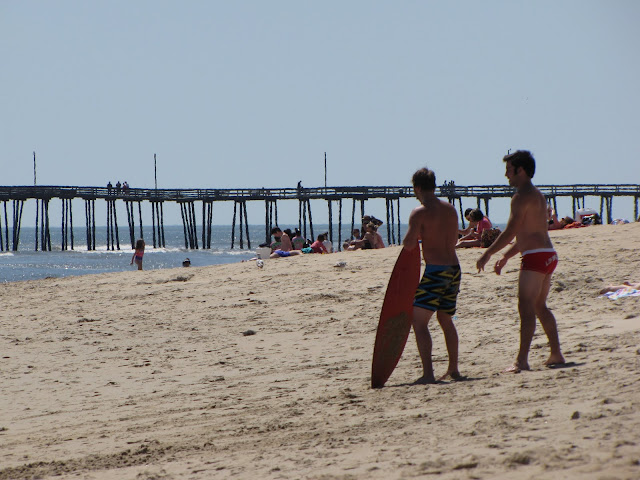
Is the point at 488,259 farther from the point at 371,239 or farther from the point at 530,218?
the point at 371,239

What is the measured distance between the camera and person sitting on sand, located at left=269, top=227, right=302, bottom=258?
51.4 ft

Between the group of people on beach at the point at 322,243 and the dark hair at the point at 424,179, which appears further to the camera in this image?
the group of people on beach at the point at 322,243


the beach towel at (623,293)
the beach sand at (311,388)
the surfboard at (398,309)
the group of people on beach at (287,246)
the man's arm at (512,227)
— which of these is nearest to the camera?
the beach sand at (311,388)

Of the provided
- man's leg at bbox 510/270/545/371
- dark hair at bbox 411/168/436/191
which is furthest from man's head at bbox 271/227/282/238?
man's leg at bbox 510/270/545/371

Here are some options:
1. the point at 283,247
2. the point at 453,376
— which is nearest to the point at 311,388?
the point at 453,376

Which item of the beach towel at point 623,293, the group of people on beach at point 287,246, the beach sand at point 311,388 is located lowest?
the beach sand at point 311,388

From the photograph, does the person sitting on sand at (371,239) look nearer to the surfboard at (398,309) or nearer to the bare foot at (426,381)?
the surfboard at (398,309)

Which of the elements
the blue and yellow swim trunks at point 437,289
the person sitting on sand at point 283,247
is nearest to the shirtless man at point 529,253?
the blue and yellow swim trunks at point 437,289

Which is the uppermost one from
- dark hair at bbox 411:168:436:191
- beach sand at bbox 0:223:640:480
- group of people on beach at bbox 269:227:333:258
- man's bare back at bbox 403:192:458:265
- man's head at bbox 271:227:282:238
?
dark hair at bbox 411:168:436:191

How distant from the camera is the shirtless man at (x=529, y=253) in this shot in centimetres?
505

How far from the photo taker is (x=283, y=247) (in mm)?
16422

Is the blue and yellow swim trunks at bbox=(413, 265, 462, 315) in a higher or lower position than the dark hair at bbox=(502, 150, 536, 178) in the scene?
lower

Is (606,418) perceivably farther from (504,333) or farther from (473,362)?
(504,333)

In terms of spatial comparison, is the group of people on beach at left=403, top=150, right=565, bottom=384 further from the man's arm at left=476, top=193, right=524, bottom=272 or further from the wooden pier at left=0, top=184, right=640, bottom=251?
the wooden pier at left=0, top=184, right=640, bottom=251
